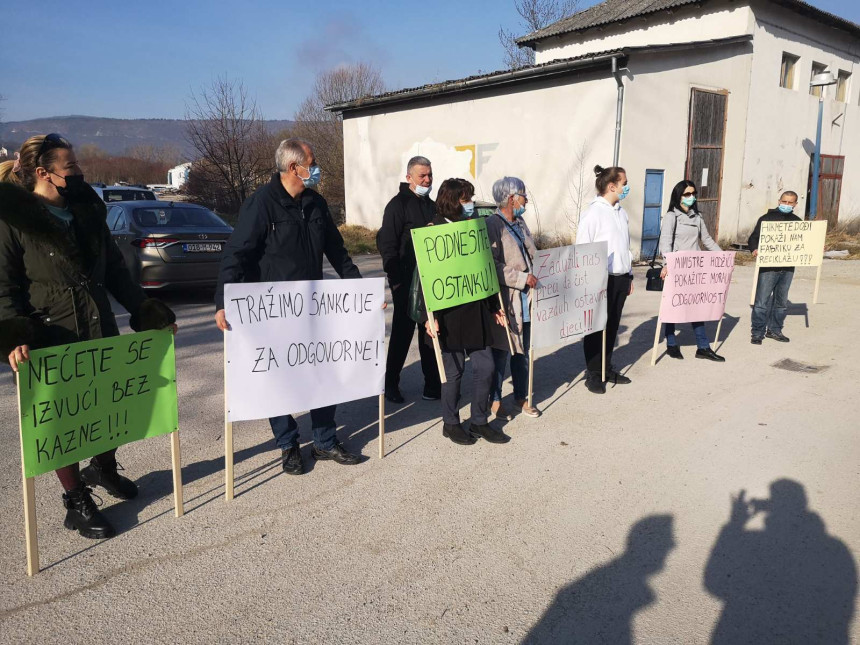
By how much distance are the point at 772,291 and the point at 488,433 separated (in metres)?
4.92

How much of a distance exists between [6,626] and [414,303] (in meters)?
2.96

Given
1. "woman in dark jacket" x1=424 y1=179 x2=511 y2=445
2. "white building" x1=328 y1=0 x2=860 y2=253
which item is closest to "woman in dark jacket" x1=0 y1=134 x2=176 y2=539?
A: "woman in dark jacket" x1=424 y1=179 x2=511 y2=445

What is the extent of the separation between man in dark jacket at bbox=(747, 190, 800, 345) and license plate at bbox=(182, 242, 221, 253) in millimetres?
7334

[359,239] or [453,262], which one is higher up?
[453,262]

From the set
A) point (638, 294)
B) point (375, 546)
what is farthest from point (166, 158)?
point (375, 546)

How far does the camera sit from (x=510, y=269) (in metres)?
4.74

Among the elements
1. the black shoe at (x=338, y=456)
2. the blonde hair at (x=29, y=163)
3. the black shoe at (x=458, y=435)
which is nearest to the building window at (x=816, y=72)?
the black shoe at (x=458, y=435)

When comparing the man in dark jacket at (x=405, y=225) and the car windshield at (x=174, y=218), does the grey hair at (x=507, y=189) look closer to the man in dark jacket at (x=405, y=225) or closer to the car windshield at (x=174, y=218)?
the man in dark jacket at (x=405, y=225)

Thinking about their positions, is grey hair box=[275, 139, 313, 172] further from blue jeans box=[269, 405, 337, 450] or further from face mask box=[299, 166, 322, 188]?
blue jeans box=[269, 405, 337, 450]

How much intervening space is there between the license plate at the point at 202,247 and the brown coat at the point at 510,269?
614cm

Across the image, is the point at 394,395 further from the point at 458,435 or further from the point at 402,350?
the point at 458,435

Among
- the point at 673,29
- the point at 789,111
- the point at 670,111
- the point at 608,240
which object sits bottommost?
the point at 608,240

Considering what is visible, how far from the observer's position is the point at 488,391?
461cm

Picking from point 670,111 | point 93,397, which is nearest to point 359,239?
point 670,111
